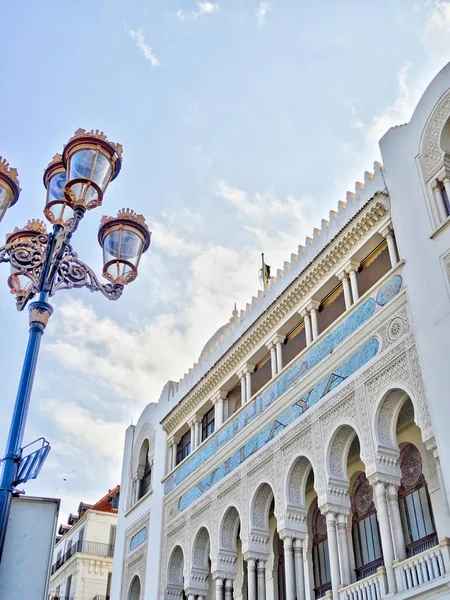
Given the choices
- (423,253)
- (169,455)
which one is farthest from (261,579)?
(423,253)

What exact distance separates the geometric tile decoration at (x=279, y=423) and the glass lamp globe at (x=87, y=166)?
5944mm

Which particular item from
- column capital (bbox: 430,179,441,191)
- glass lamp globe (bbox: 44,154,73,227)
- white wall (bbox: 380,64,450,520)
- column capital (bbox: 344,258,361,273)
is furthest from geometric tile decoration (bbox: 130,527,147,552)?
glass lamp globe (bbox: 44,154,73,227)

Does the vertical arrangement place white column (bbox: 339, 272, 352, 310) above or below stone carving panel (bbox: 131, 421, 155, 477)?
below

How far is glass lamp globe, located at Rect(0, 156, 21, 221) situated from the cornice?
23.3 ft

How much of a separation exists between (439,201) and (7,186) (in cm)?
700

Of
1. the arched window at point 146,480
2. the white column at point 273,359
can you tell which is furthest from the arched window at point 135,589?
the white column at point 273,359

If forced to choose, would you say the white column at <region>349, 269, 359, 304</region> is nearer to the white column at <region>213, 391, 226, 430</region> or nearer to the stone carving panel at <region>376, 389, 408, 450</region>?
the stone carving panel at <region>376, 389, 408, 450</region>

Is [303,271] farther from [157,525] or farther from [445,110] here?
[157,525]

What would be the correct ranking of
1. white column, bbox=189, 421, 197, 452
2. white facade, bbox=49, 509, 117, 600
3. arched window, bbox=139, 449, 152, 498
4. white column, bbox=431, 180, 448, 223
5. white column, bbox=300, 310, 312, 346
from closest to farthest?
white column, bbox=431, 180, 448, 223 → white column, bbox=300, 310, 312, 346 → white column, bbox=189, 421, 197, 452 → arched window, bbox=139, 449, 152, 498 → white facade, bbox=49, 509, 117, 600

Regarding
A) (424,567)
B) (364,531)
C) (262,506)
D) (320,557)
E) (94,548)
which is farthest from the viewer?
(94,548)

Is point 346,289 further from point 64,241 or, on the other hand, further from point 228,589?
point 64,241

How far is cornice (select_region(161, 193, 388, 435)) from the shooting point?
12.4m

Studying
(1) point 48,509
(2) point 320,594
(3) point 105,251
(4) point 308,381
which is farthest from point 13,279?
(2) point 320,594

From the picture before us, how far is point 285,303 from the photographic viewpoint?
14219 millimetres
